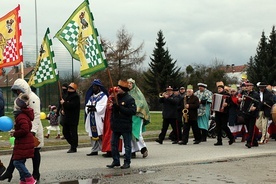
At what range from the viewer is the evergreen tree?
64.9 m

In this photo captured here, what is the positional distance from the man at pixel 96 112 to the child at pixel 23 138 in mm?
4620

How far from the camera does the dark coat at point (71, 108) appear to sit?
44.9ft

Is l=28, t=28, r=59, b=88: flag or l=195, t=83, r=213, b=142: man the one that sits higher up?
l=28, t=28, r=59, b=88: flag

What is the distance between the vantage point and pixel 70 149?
45.8ft

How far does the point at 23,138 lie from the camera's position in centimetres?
819

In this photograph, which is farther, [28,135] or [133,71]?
[133,71]

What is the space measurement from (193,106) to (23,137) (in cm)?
876

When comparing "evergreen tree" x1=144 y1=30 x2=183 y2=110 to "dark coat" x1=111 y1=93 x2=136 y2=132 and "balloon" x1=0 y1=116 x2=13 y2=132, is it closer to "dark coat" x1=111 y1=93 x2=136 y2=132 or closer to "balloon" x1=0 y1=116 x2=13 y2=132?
"dark coat" x1=111 y1=93 x2=136 y2=132

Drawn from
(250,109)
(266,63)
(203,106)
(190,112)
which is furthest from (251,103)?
(266,63)

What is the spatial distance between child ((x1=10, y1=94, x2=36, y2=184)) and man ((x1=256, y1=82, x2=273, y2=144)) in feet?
29.9

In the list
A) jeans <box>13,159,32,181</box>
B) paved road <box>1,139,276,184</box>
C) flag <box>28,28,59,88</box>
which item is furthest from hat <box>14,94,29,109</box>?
flag <box>28,28,59,88</box>

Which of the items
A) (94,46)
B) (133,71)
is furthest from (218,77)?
(94,46)

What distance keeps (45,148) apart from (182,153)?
3.94m

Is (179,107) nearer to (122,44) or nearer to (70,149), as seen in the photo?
(70,149)
